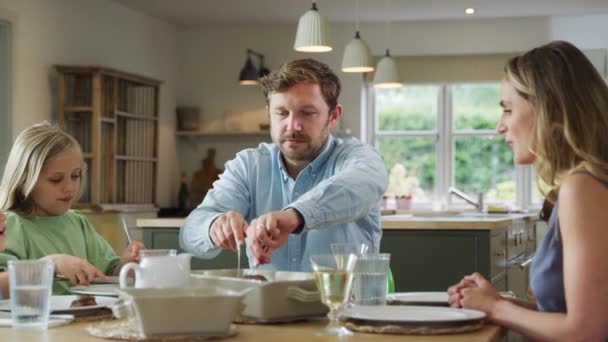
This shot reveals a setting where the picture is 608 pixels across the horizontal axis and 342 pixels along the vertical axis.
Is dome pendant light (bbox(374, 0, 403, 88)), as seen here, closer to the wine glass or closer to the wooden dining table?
the wooden dining table

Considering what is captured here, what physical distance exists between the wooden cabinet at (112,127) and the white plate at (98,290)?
4.88 metres

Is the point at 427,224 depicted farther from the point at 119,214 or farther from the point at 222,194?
the point at 119,214

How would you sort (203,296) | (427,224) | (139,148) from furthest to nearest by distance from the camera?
(139,148), (427,224), (203,296)

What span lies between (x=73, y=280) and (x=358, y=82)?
6860mm

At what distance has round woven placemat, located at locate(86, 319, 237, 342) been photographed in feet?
5.01

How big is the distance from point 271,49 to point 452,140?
1845 mm

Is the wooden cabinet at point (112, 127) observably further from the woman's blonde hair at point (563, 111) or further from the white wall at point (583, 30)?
the woman's blonde hair at point (563, 111)

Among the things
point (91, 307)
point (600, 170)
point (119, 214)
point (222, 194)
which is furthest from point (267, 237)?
→ point (119, 214)

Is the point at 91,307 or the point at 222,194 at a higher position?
the point at 222,194

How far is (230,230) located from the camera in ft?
6.91

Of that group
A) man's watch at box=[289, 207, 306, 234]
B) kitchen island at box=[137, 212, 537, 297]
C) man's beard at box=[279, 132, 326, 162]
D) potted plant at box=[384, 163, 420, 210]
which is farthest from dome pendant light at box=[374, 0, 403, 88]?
man's watch at box=[289, 207, 306, 234]

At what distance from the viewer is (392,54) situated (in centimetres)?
884

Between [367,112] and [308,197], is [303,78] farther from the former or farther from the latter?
[367,112]

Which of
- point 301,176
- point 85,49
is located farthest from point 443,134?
point 301,176
